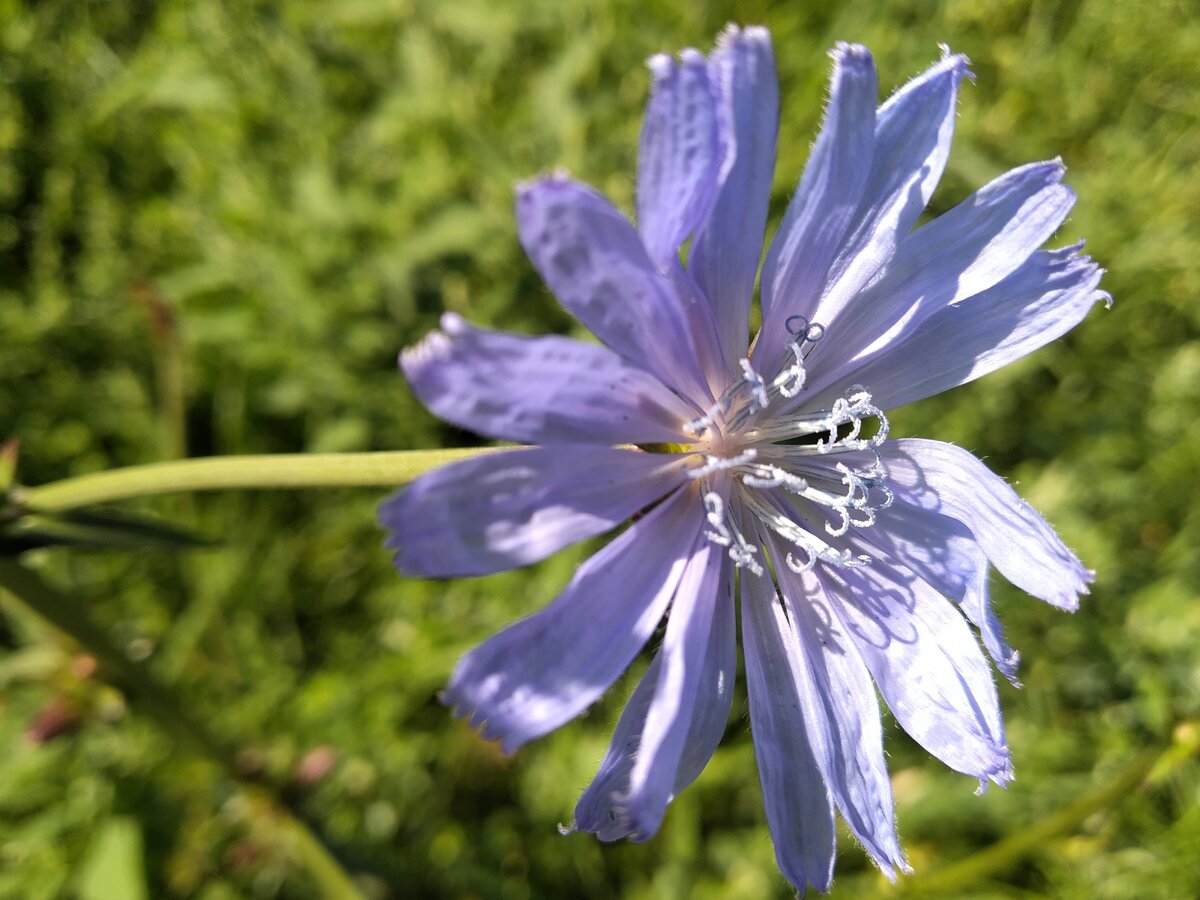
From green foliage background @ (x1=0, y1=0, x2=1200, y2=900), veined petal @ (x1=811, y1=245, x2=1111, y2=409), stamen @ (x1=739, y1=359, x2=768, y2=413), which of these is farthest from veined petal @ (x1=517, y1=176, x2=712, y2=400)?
Result: green foliage background @ (x1=0, y1=0, x2=1200, y2=900)

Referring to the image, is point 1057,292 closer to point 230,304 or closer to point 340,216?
point 340,216

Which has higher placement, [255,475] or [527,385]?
[527,385]

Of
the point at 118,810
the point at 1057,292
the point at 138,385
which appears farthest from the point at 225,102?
the point at 1057,292

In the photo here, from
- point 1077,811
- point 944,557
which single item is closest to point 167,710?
point 944,557

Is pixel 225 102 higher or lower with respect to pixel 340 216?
higher

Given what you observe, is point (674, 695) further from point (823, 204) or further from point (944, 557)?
point (823, 204)

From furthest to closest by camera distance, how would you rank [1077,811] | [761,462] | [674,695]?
[1077,811] → [761,462] → [674,695]

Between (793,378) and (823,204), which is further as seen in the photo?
(793,378)
